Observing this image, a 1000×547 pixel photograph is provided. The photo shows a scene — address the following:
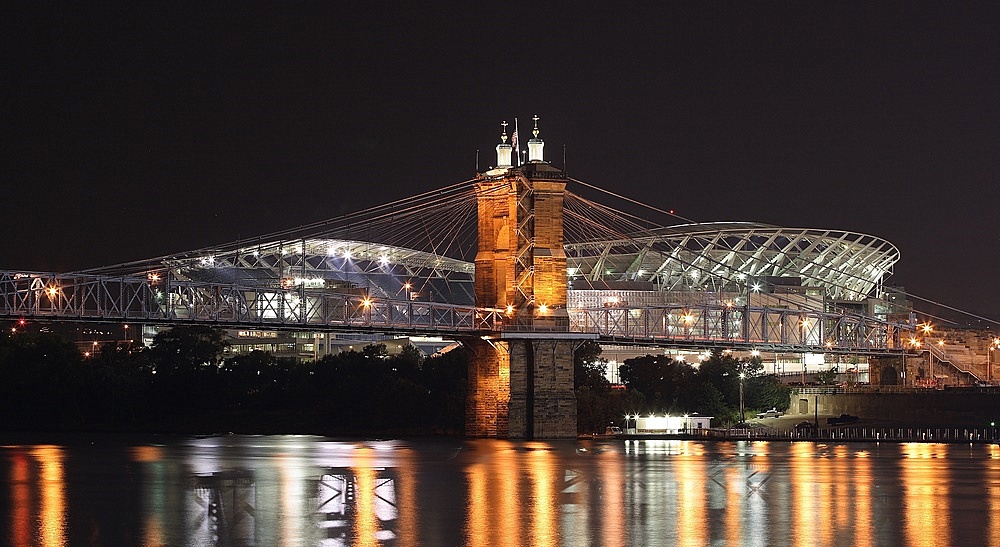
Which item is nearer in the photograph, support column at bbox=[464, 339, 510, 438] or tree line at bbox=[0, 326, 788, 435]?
support column at bbox=[464, 339, 510, 438]

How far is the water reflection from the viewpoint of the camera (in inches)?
1352

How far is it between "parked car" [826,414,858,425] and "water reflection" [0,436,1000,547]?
4017 cm

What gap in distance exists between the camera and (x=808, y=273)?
580ft

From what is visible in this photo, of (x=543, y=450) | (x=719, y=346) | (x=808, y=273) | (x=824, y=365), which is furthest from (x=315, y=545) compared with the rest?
(x=808, y=273)

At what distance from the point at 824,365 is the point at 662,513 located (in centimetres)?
12811

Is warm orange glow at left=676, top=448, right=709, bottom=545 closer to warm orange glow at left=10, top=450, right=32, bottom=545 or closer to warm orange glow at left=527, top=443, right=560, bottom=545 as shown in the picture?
warm orange glow at left=527, top=443, right=560, bottom=545

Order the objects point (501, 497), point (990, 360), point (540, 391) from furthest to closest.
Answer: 1. point (990, 360)
2. point (540, 391)
3. point (501, 497)

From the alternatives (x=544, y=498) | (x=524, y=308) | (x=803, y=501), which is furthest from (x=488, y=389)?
(x=803, y=501)

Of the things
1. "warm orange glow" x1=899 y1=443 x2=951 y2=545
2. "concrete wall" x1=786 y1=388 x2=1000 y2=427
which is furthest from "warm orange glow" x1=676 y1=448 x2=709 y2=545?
"concrete wall" x1=786 y1=388 x2=1000 y2=427

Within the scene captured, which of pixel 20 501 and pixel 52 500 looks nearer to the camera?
pixel 20 501

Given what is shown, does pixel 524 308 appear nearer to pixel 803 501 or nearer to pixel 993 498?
pixel 993 498

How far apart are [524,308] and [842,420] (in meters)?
38.2

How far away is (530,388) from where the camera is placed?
8225 centimetres

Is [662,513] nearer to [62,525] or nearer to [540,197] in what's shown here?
[62,525]
